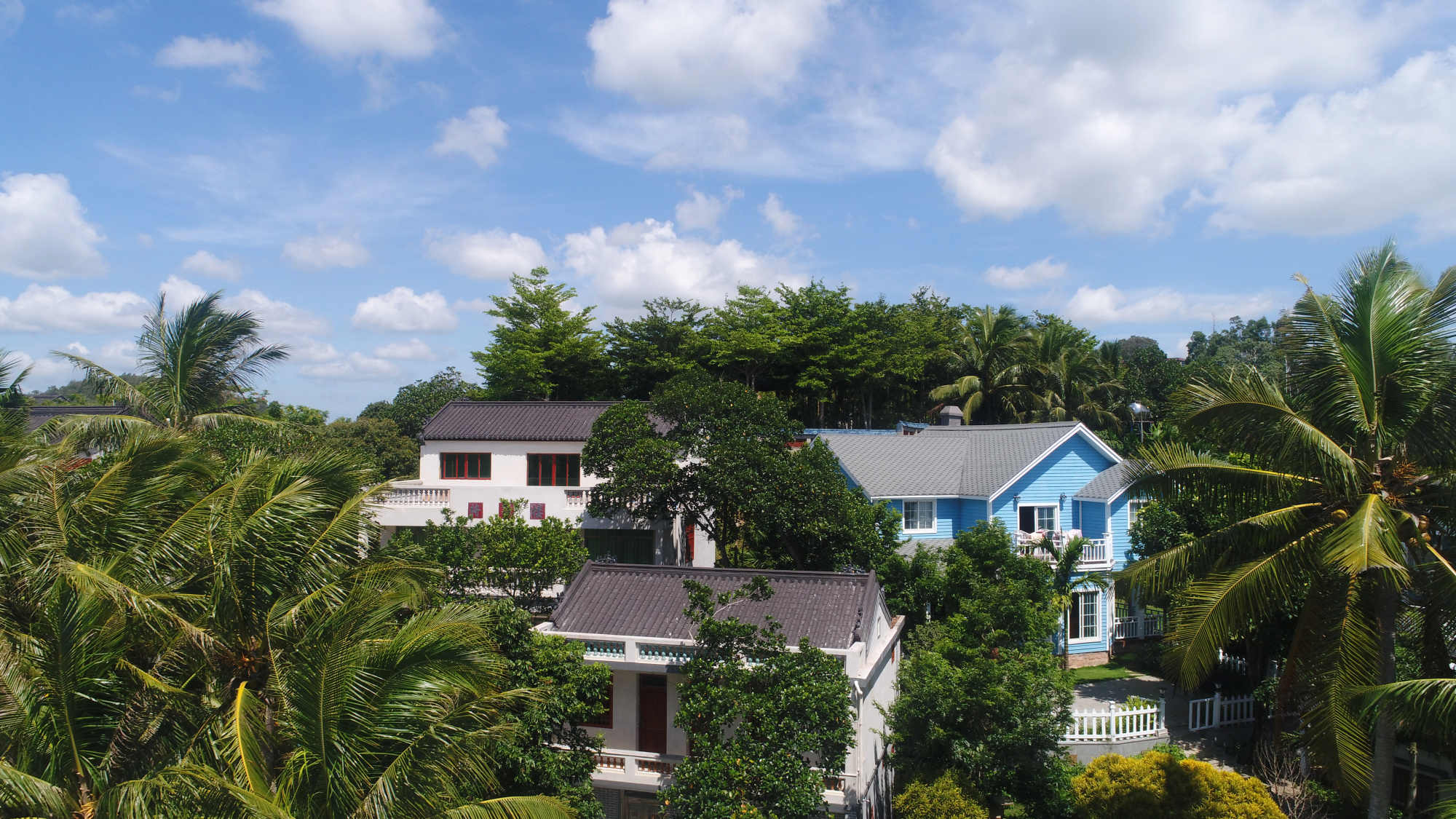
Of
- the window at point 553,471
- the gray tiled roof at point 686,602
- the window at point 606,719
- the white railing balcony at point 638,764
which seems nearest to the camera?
the white railing balcony at point 638,764

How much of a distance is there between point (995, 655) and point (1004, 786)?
13.3ft

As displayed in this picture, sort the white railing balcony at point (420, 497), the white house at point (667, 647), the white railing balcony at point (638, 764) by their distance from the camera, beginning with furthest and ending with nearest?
the white railing balcony at point (420, 497) → the white railing balcony at point (638, 764) → the white house at point (667, 647)

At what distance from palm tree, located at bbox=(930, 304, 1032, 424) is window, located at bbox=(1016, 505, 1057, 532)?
54.8ft

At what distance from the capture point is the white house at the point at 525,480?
3027 centimetres

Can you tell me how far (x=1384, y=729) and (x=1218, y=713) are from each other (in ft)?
35.8

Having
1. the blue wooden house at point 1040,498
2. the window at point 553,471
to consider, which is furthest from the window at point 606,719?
the window at point 553,471

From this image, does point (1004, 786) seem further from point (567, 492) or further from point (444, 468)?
point (444, 468)

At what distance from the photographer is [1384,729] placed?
10.5 metres

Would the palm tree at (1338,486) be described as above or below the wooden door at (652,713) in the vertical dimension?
above

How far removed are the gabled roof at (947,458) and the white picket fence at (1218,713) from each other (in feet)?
→ 31.8

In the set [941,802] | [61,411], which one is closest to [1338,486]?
[941,802]

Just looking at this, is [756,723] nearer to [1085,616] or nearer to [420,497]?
[1085,616]

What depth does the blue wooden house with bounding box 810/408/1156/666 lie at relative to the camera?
27.6 m

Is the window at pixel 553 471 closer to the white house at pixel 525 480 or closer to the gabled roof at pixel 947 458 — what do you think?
the white house at pixel 525 480
